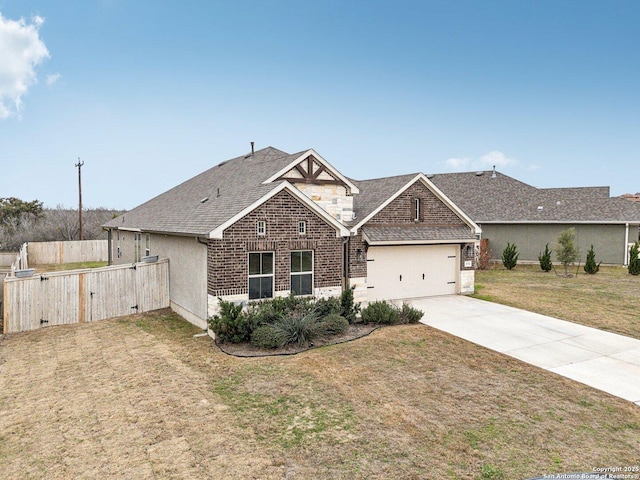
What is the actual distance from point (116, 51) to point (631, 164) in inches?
1499

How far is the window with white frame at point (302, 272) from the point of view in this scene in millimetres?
12500

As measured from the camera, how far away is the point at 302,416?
21.6 ft

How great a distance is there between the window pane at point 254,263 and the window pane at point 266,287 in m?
0.29

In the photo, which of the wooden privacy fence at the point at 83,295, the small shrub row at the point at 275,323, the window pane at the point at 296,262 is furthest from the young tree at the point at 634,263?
the wooden privacy fence at the point at 83,295

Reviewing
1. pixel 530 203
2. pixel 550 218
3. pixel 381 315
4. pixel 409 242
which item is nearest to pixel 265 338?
pixel 381 315

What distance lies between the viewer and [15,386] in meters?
8.08

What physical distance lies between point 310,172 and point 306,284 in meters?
4.63

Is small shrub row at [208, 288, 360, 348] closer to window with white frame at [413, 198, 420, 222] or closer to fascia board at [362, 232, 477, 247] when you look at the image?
fascia board at [362, 232, 477, 247]

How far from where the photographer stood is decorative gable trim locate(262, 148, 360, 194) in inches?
583

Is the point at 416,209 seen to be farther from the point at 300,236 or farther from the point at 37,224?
the point at 37,224

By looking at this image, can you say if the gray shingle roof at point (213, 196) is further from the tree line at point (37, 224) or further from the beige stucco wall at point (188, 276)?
the tree line at point (37, 224)

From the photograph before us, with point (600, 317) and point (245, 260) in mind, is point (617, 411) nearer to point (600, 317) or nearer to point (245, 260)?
point (600, 317)

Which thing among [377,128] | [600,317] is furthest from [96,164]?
[600,317]

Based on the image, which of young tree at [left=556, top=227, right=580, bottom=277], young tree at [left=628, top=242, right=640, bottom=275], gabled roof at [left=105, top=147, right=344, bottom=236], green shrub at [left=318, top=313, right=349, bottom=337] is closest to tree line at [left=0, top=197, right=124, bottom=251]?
gabled roof at [left=105, top=147, right=344, bottom=236]
